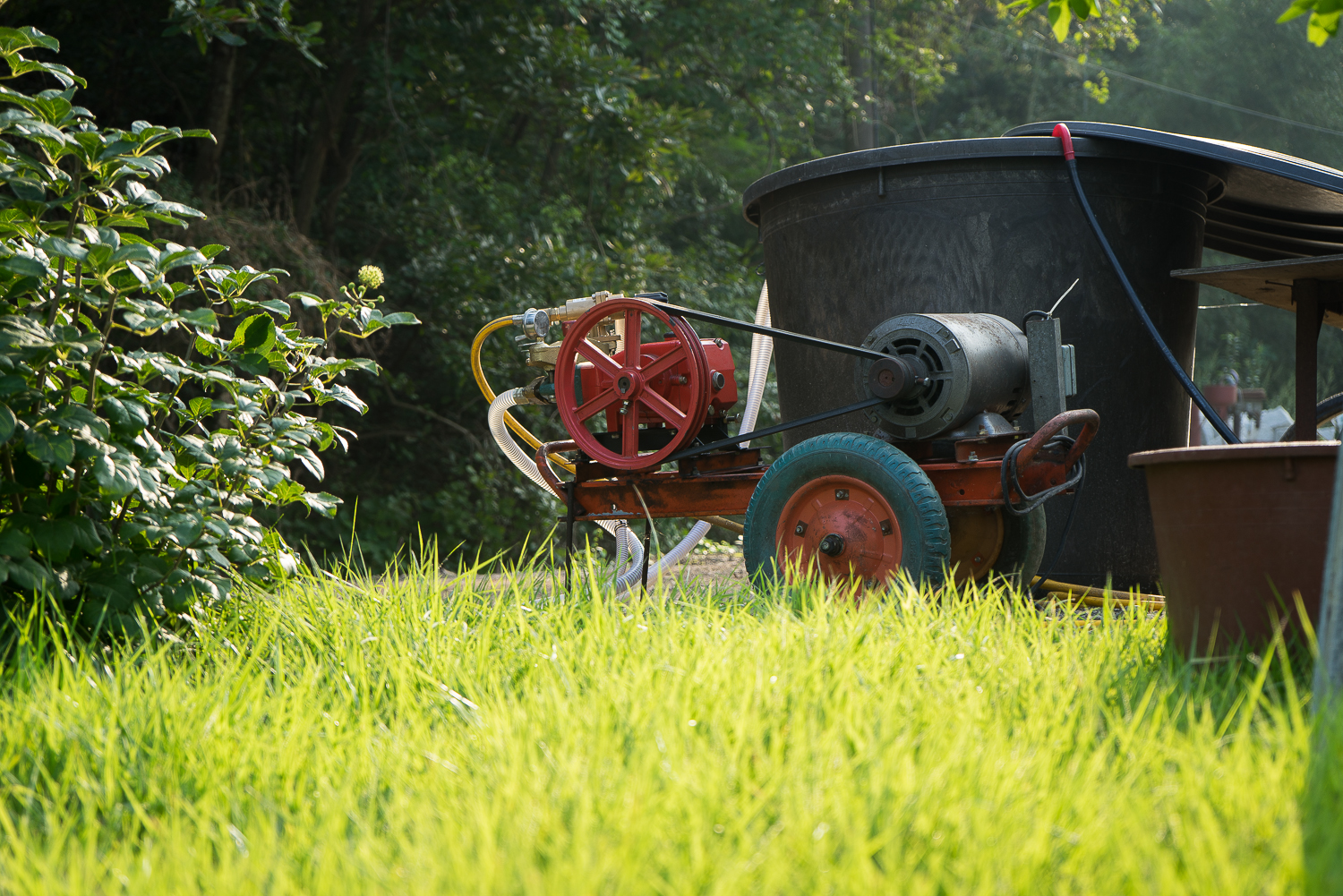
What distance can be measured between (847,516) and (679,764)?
1559 mm

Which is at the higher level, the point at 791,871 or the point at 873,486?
the point at 873,486

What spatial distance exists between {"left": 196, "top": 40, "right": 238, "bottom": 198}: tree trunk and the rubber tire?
5528 millimetres

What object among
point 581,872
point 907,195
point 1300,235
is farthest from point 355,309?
point 1300,235

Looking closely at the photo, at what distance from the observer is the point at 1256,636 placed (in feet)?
6.42

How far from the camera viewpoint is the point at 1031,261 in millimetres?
3629

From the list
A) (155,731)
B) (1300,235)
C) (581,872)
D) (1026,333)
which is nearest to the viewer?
(581,872)

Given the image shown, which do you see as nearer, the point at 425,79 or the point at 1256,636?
the point at 1256,636

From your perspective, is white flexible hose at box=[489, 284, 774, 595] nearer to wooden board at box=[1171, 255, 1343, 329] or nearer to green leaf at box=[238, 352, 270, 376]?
green leaf at box=[238, 352, 270, 376]

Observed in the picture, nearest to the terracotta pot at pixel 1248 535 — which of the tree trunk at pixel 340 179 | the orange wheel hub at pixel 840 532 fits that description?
the orange wheel hub at pixel 840 532

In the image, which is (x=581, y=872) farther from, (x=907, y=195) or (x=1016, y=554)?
(x=907, y=195)

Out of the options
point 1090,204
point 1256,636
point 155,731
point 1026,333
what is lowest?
point 155,731

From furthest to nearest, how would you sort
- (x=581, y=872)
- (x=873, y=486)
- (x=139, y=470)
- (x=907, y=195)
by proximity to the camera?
(x=907, y=195)
(x=873, y=486)
(x=139, y=470)
(x=581, y=872)

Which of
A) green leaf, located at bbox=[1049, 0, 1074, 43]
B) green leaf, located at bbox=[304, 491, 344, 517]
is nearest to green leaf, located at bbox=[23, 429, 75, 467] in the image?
green leaf, located at bbox=[304, 491, 344, 517]

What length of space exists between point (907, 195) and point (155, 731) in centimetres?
279
